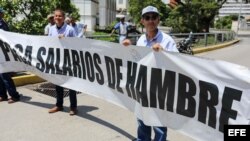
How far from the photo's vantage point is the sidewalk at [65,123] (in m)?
5.17

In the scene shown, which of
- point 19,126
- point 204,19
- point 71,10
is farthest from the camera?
point 204,19

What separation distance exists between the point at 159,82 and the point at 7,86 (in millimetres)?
3717

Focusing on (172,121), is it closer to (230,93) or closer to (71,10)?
(230,93)

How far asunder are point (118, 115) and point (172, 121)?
7.85 feet

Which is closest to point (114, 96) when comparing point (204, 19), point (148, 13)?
point (148, 13)

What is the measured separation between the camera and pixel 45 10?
10836 mm

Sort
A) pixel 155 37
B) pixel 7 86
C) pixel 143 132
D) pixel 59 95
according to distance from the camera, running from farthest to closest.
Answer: pixel 7 86, pixel 59 95, pixel 143 132, pixel 155 37

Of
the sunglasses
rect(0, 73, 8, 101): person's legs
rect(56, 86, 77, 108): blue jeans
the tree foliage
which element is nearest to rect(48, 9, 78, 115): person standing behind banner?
rect(56, 86, 77, 108): blue jeans

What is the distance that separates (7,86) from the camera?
6.69m

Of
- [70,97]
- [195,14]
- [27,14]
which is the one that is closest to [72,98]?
[70,97]

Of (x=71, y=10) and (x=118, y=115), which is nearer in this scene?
(x=118, y=115)

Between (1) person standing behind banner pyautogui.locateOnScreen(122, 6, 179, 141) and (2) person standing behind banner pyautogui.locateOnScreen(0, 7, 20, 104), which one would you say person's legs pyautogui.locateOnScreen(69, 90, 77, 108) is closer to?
(2) person standing behind banner pyautogui.locateOnScreen(0, 7, 20, 104)

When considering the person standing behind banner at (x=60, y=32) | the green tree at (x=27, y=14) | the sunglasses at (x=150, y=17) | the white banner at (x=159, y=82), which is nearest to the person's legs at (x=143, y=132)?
the white banner at (x=159, y=82)

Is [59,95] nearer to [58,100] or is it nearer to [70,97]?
[58,100]
